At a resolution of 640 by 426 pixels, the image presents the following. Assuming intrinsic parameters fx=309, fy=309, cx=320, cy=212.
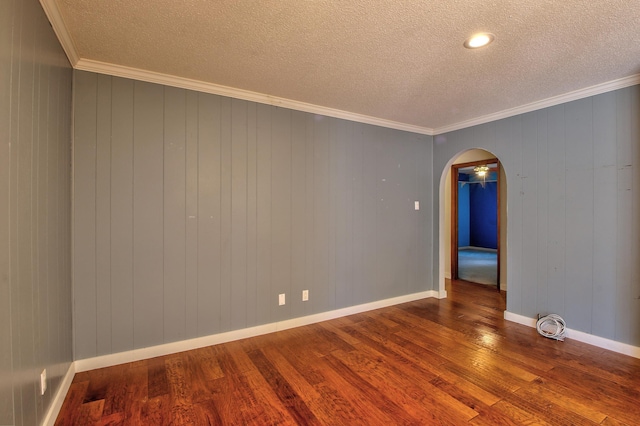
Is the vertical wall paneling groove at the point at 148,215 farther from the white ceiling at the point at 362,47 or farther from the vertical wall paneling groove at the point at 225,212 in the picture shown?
the vertical wall paneling groove at the point at 225,212

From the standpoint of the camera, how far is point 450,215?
228 inches

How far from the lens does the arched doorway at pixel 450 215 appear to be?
4434 mm

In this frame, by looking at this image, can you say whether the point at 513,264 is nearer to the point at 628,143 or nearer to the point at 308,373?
the point at 628,143

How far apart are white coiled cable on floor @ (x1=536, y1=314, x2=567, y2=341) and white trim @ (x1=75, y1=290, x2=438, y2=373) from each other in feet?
5.28

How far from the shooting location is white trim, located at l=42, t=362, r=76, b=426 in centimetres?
177

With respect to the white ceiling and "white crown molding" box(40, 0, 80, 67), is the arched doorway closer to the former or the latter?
the white ceiling

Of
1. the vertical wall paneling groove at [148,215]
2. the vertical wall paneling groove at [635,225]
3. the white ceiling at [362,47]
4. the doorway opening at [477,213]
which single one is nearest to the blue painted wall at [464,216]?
the doorway opening at [477,213]

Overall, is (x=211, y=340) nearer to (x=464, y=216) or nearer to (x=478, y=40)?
(x=478, y=40)

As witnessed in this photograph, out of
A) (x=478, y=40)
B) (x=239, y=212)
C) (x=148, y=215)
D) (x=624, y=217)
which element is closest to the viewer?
(x=478, y=40)

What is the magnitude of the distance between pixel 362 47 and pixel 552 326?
329 centimetres

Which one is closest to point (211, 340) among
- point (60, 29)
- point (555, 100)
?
point (60, 29)

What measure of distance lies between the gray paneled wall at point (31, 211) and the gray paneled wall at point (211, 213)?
288 millimetres

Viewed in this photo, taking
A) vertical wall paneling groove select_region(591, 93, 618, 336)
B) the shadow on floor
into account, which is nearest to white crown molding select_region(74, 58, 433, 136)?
vertical wall paneling groove select_region(591, 93, 618, 336)

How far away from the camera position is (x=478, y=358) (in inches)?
104
